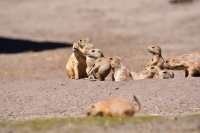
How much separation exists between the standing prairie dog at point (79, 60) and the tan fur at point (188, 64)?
164cm

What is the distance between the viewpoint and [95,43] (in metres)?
25.1

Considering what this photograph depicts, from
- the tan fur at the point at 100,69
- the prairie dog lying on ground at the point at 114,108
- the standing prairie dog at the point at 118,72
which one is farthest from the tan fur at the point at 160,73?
the prairie dog lying on ground at the point at 114,108

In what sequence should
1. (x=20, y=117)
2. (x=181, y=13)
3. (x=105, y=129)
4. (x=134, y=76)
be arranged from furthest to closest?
(x=181, y=13) → (x=134, y=76) → (x=20, y=117) → (x=105, y=129)

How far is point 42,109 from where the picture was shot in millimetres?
12055

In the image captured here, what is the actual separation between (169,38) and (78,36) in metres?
3.50

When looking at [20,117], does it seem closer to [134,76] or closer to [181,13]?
[134,76]

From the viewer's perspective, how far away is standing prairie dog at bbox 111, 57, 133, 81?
46.4ft

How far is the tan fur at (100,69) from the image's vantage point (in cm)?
1421

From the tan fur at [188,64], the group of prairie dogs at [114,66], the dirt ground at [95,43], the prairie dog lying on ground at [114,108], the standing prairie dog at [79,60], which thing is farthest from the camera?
the standing prairie dog at [79,60]

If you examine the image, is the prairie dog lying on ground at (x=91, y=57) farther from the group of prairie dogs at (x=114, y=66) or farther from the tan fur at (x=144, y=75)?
the tan fur at (x=144, y=75)

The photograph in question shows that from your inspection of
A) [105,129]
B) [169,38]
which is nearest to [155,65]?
[105,129]

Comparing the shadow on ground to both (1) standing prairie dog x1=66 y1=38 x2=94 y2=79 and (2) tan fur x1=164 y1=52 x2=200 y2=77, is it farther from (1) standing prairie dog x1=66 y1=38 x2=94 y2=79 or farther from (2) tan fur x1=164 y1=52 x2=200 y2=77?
(2) tan fur x1=164 y1=52 x2=200 y2=77

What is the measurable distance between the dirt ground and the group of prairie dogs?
0.43 metres

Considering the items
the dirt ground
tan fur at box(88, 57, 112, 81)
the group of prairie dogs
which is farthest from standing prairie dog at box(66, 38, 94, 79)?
tan fur at box(88, 57, 112, 81)
